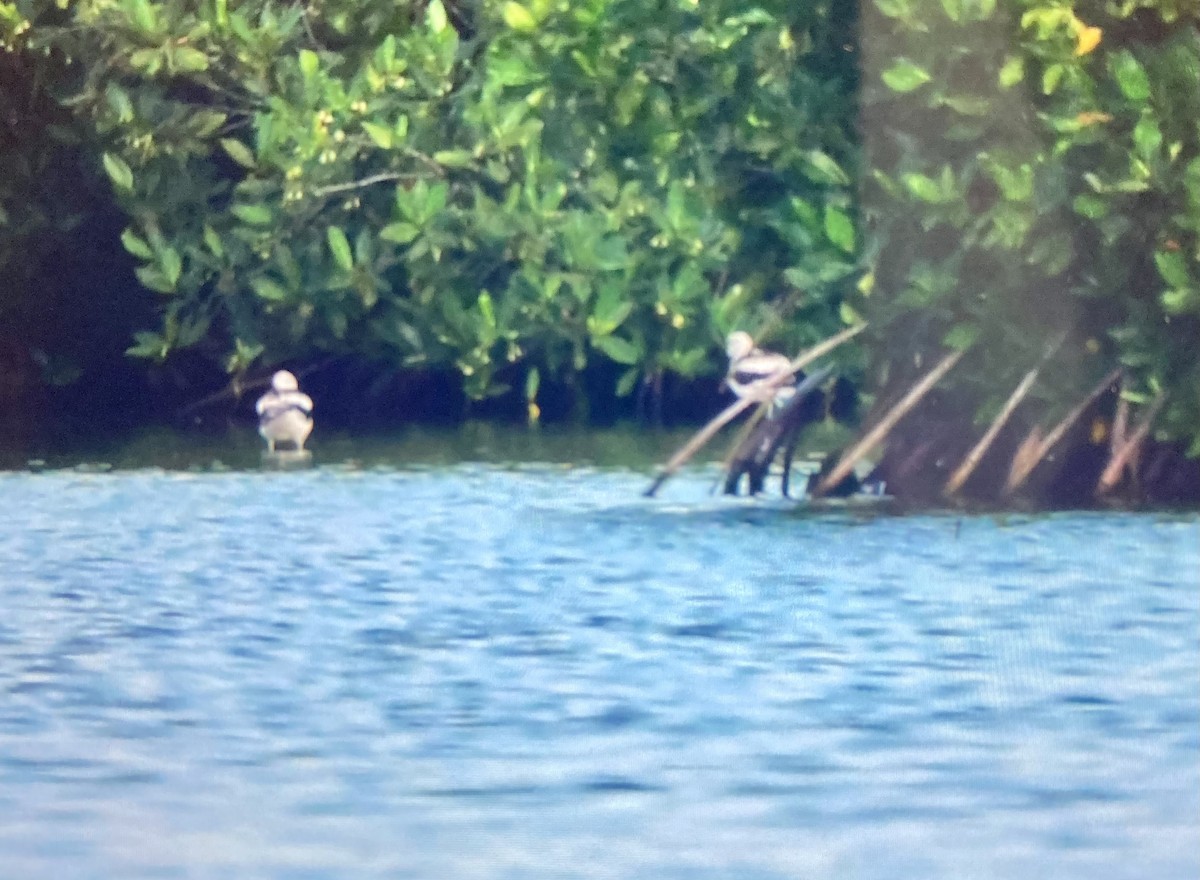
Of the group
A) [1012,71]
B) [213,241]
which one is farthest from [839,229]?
[213,241]

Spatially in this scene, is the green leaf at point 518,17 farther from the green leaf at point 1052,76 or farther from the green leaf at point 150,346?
the green leaf at point 150,346

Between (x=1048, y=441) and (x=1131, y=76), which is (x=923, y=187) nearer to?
(x=1131, y=76)

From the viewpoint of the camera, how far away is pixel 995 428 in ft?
45.3

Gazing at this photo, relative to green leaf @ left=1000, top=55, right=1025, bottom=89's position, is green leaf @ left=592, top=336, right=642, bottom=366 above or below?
below

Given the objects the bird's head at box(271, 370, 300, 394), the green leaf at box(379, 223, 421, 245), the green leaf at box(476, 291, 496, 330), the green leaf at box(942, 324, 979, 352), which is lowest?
the bird's head at box(271, 370, 300, 394)

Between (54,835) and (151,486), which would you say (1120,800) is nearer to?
(54,835)

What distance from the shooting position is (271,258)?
22.9m

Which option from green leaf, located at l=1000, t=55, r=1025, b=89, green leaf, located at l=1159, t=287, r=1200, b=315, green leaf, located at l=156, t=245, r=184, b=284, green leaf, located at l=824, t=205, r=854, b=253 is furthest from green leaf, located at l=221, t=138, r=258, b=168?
green leaf, located at l=1159, t=287, r=1200, b=315

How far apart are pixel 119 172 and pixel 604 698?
15.2 meters

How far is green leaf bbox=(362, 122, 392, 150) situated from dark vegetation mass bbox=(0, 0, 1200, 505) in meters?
0.04

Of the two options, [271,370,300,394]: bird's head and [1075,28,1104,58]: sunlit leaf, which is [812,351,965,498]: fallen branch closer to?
[1075,28,1104,58]: sunlit leaf

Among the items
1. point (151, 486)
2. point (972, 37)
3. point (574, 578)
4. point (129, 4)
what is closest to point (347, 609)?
point (574, 578)

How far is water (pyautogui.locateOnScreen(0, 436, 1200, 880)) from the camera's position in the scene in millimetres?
6211

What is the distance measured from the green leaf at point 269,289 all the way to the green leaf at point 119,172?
4.15ft
